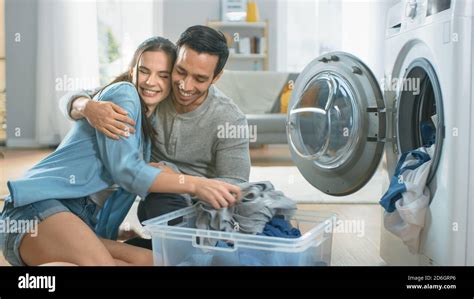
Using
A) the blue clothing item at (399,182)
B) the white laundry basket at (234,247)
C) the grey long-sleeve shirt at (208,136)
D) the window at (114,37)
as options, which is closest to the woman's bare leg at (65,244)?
the white laundry basket at (234,247)

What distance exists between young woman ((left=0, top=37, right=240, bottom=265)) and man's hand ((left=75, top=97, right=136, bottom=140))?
18 mm

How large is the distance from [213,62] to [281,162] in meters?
1.84

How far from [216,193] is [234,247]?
12 cm

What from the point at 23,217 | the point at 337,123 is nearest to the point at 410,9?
the point at 337,123

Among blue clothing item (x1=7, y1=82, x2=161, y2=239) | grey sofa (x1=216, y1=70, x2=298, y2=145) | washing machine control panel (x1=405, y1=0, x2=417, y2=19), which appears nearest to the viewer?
blue clothing item (x1=7, y1=82, x2=161, y2=239)

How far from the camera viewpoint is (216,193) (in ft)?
3.68

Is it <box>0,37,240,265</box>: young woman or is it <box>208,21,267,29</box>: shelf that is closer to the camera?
<box>0,37,240,265</box>: young woman

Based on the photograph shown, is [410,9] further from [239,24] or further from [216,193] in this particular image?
[239,24]

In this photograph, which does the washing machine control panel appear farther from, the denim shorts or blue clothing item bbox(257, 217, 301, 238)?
the denim shorts

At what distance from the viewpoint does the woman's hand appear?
1.13m

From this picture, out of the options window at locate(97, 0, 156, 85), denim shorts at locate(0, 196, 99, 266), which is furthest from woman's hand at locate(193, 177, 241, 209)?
window at locate(97, 0, 156, 85)

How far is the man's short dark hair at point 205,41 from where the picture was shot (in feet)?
4.27
